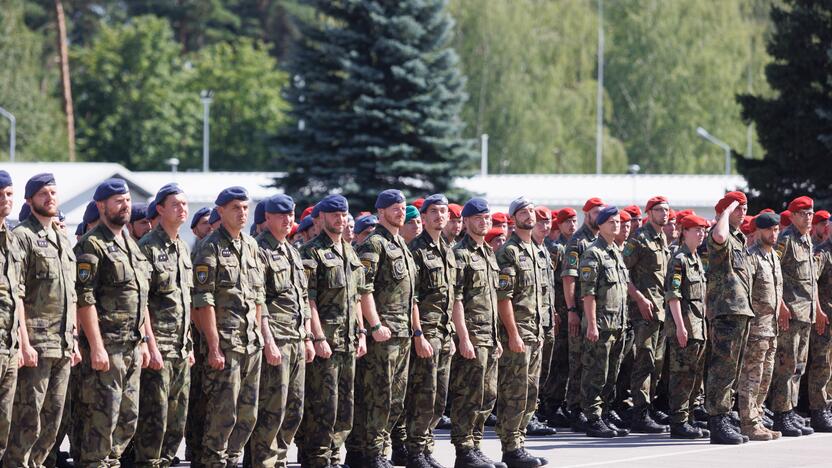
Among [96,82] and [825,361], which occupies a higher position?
[96,82]

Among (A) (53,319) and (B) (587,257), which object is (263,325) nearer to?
(A) (53,319)

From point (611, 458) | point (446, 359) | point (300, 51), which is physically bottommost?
point (611, 458)

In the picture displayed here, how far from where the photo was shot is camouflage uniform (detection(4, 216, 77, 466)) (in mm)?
8547

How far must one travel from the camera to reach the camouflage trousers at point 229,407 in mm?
9273

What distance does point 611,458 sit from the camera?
11680 mm

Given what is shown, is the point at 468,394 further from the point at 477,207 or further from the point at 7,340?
the point at 7,340

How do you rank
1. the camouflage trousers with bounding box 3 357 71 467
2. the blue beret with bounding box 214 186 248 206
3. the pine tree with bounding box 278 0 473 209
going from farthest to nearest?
1. the pine tree with bounding box 278 0 473 209
2. the blue beret with bounding box 214 186 248 206
3. the camouflage trousers with bounding box 3 357 71 467

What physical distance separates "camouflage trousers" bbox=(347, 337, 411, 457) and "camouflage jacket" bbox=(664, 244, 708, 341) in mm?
3315

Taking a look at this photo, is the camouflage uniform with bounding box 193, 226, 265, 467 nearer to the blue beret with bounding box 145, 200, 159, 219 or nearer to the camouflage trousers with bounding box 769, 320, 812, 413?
the blue beret with bounding box 145, 200, 159, 219

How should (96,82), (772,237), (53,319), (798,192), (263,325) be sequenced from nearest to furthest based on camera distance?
1. (53,319)
2. (263,325)
3. (772,237)
4. (798,192)
5. (96,82)

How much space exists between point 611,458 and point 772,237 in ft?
8.43

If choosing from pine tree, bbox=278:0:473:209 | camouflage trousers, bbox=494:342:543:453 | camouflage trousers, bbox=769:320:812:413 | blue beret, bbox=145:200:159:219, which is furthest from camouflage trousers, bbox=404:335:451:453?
pine tree, bbox=278:0:473:209

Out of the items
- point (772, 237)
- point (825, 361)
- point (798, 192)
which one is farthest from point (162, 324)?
point (798, 192)

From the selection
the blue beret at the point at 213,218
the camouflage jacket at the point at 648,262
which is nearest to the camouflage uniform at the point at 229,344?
the blue beret at the point at 213,218
